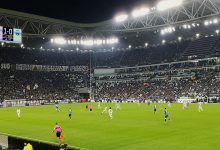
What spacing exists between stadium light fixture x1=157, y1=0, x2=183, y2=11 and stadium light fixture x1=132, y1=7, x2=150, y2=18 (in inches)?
129

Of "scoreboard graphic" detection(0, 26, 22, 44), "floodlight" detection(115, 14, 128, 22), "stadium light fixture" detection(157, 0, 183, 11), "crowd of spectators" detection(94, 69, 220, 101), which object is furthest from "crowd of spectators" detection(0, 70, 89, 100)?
"stadium light fixture" detection(157, 0, 183, 11)

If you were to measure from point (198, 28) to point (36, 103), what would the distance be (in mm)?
50567

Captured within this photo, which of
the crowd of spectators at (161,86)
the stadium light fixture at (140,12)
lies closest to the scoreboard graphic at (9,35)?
the stadium light fixture at (140,12)

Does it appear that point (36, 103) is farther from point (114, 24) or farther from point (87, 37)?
point (114, 24)

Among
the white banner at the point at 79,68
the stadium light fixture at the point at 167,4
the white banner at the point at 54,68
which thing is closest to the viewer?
the stadium light fixture at the point at 167,4

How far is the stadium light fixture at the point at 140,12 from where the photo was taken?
225 feet

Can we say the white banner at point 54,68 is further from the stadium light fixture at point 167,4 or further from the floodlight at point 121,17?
the stadium light fixture at point 167,4

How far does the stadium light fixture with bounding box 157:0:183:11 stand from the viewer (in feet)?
202

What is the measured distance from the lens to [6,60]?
9869cm

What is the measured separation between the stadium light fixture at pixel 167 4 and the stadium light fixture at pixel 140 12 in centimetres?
327

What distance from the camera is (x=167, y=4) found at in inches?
2494

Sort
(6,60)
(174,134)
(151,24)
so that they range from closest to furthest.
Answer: (174,134), (151,24), (6,60)

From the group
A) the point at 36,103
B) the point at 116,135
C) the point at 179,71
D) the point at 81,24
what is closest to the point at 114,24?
the point at 81,24

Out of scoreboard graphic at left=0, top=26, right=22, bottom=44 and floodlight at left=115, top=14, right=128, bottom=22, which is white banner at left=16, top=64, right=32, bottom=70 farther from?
scoreboard graphic at left=0, top=26, right=22, bottom=44
